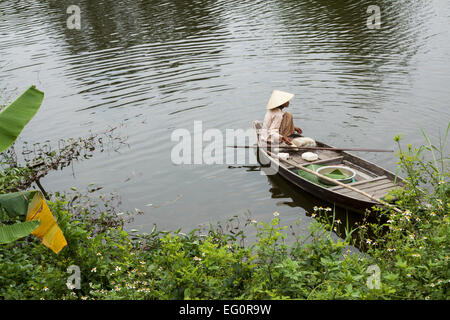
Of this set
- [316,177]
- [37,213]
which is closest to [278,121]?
[316,177]

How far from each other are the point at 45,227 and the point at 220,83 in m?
9.90

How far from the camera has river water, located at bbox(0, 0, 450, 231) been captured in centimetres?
889

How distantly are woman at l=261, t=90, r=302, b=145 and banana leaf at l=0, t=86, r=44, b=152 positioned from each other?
17.1 ft

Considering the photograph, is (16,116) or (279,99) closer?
(16,116)

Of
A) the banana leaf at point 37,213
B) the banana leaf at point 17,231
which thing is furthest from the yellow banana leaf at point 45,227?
the banana leaf at point 17,231

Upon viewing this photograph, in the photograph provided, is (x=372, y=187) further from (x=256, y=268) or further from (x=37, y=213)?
(x=37, y=213)

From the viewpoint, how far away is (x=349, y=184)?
7297 mm

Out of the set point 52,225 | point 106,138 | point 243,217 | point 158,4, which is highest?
point 158,4

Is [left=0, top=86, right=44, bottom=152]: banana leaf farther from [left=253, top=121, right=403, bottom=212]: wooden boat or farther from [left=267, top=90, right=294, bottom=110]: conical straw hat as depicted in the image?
[left=267, top=90, right=294, bottom=110]: conical straw hat

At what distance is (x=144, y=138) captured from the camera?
11.0 meters

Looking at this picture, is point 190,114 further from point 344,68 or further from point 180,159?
point 344,68

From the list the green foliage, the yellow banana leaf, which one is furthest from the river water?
the yellow banana leaf
